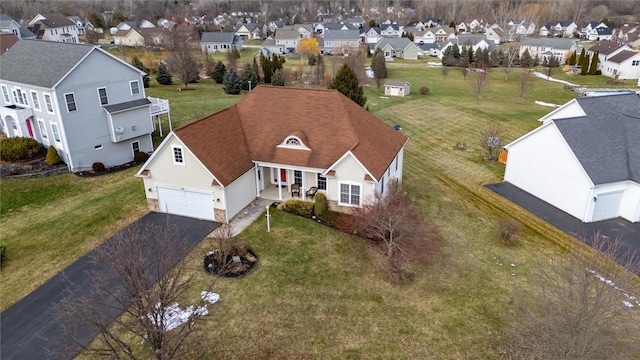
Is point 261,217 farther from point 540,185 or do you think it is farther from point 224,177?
point 540,185

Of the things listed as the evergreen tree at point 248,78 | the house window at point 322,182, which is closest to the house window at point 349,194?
the house window at point 322,182

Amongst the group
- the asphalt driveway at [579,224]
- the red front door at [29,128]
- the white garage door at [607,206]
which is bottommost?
the asphalt driveway at [579,224]

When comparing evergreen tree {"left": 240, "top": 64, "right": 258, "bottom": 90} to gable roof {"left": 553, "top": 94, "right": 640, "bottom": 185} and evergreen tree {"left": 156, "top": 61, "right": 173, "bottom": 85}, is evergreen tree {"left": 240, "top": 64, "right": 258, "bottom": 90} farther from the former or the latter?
gable roof {"left": 553, "top": 94, "right": 640, "bottom": 185}

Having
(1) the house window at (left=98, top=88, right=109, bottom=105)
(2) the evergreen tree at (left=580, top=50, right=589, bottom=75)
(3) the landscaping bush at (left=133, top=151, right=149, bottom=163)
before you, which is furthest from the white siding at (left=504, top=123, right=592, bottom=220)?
(2) the evergreen tree at (left=580, top=50, right=589, bottom=75)

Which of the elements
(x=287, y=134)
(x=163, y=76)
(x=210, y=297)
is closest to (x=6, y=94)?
(x=287, y=134)

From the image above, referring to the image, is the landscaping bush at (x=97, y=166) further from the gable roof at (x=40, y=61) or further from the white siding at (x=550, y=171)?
the white siding at (x=550, y=171)

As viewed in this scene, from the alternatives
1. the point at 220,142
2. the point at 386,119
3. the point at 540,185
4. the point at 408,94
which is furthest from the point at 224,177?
the point at 408,94

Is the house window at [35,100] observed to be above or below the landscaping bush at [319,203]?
above

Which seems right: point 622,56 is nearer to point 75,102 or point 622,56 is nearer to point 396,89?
point 396,89
